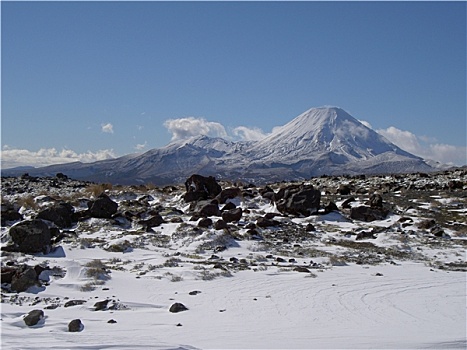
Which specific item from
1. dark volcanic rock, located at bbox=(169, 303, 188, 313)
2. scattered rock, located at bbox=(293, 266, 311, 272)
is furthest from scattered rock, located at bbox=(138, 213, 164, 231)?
dark volcanic rock, located at bbox=(169, 303, 188, 313)

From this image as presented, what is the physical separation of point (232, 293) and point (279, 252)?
488cm

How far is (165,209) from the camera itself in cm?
2141

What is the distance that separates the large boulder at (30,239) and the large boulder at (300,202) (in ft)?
35.5

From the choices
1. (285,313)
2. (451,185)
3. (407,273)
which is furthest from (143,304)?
(451,185)

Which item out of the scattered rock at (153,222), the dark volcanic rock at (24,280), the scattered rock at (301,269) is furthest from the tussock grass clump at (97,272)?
the scattered rock at (153,222)

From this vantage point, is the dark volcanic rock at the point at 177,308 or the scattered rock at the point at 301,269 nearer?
the dark volcanic rock at the point at 177,308

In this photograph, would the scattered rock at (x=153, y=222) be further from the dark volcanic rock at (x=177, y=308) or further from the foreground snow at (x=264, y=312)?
the dark volcanic rock at (x=177, y=308)

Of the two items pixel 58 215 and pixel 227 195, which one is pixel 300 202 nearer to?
pixel 227 195

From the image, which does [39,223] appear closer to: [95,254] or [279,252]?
[95,254]

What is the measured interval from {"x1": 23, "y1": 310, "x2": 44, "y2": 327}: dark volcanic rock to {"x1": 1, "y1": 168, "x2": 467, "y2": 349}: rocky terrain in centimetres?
2

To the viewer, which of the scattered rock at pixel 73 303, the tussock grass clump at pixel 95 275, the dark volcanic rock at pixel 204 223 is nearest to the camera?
the scattered rock at pixel 73 303

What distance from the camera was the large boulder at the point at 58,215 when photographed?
16797 mm

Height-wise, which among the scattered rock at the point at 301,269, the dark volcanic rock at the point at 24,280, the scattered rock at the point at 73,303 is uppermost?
the dark volcanic rock at the point at 24,280

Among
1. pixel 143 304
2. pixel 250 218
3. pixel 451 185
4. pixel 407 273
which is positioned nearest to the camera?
pixel 143 304
